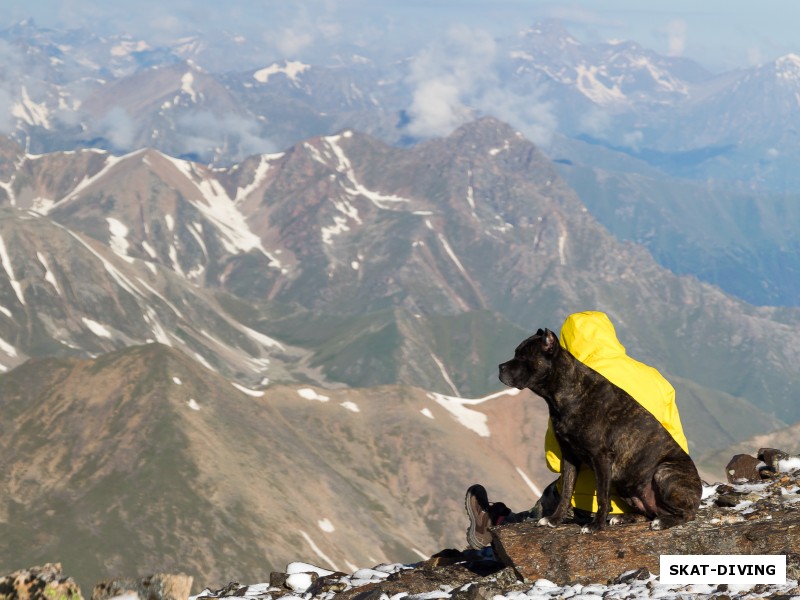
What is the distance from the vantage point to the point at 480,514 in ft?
70.5

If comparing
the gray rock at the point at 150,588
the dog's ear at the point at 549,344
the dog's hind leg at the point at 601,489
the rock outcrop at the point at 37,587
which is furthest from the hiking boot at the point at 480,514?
the rock outcrop at the point at 37,587

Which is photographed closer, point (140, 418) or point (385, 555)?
point (385, 555)

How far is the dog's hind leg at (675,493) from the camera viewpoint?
56.6 ft

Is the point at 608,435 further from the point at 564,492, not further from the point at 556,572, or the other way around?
the point at 556,572

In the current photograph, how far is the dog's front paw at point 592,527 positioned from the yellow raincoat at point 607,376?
751mm

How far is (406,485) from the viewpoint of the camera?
184 m

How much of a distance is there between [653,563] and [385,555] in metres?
132

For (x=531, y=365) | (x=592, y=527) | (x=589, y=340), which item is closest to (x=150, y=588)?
(x=531, y=365)

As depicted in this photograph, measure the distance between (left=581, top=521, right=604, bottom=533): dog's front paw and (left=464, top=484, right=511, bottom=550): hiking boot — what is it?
3801 mm

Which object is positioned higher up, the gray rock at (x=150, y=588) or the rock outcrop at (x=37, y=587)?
the rock outcrop at (x=37, y=587)

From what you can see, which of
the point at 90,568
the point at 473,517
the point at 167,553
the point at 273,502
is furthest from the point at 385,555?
the point at 473,517

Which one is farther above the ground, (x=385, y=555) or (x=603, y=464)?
(x=603, y=464)

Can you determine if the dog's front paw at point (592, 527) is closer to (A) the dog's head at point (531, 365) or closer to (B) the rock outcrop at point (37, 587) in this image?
(A) the dog's head at point (531, 365)

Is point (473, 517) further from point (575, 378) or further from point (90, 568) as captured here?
point (90, 568)
